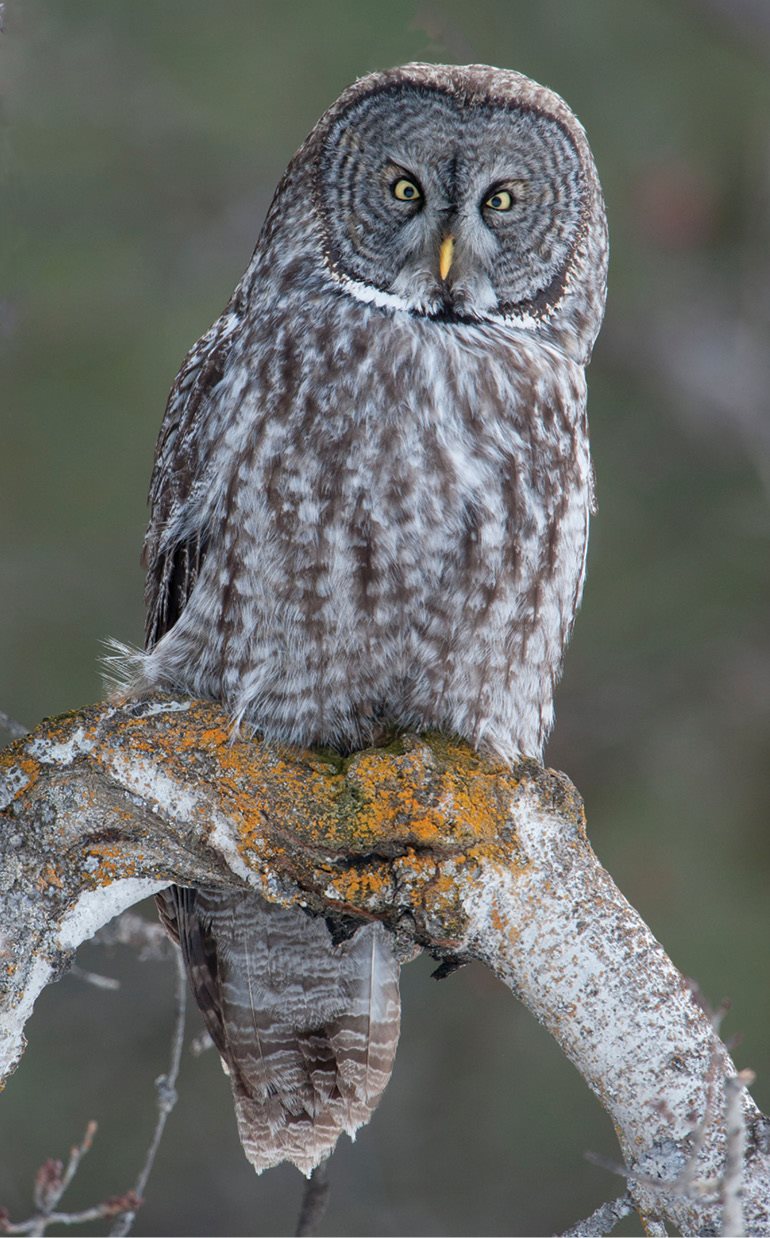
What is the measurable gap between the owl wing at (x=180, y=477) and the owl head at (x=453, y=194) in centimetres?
27

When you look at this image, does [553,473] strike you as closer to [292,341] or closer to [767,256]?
[292,341]

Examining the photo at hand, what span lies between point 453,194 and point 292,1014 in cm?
158

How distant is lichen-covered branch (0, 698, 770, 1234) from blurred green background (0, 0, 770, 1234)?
9.56ft

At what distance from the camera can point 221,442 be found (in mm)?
2715

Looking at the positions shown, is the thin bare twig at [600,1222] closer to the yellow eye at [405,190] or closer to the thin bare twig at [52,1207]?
the thin bare twig at [52,1207]

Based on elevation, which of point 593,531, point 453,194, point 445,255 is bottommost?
point 445,255

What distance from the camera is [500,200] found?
9.21 ft

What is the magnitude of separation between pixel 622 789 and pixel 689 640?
0.67 meters

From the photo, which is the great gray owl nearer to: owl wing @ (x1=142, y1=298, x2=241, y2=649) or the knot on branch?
owl wing @ (x1=142, y1=298, x2=241, y2=649)

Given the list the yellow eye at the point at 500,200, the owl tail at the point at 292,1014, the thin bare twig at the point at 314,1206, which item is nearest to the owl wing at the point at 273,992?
→ the owl tail at the point at 292,1014

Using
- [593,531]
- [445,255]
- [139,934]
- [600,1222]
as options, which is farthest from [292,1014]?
[593,531]

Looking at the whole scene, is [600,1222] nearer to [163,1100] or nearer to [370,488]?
[163,1100]

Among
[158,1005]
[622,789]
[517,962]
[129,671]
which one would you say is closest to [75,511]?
[158,1005]

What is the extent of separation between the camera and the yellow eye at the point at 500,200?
2.80m
